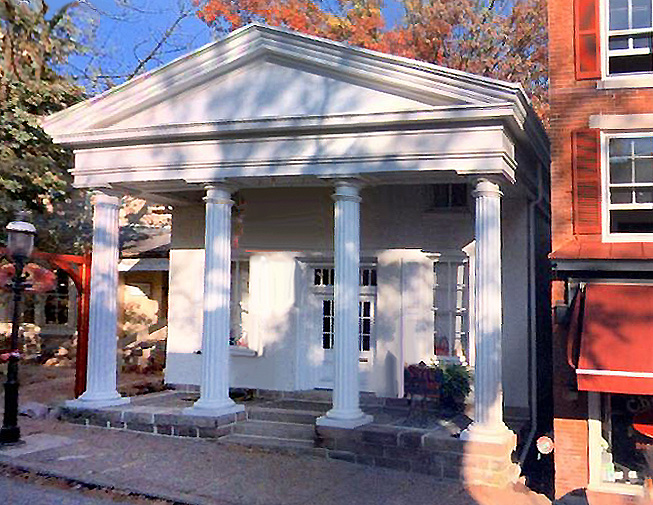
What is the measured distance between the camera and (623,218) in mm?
9586

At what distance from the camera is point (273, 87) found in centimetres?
1162

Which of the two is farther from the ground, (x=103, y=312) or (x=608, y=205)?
(x=608, y=205)

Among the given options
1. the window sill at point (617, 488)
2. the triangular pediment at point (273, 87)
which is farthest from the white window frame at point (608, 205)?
the window sill at point (617, 488)

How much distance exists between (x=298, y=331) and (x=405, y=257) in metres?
2.63

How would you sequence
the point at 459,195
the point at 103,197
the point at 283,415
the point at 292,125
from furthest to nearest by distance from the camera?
the point at 459,195 → the point at 103,197 → the point at 283,415 → the point at 292,125

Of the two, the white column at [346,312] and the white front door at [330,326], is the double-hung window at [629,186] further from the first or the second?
the white front door at [330,326]

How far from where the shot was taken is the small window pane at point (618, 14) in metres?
9.80

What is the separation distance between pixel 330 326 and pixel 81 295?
4.97 meters

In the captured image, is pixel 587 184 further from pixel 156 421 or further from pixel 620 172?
pixel 156 421

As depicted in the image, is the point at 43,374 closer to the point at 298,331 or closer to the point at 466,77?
the point at 298,331

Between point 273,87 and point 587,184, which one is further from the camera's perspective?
point 273,87

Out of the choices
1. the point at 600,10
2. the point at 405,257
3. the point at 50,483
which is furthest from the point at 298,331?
the point at 600,10

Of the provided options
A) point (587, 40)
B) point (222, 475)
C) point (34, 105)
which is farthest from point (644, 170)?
point (34, 105)

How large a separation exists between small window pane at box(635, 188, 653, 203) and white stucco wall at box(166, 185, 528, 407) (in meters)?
3.52
